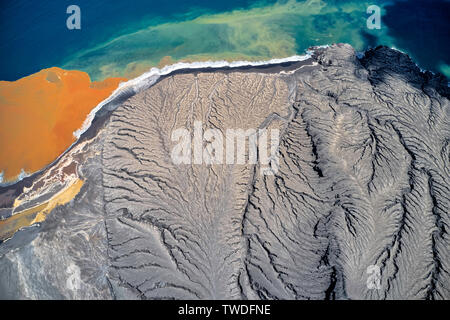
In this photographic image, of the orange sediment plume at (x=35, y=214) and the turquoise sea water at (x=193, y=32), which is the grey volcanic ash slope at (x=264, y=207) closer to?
the orange sediment plume at (x=35, y=214)

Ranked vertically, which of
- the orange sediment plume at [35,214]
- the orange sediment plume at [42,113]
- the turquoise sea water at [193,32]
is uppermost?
the turquoise sea water at [193,32]

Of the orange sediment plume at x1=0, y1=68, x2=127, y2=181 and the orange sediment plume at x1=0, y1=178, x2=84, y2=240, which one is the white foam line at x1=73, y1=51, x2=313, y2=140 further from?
the orange sediment plume at x1=0, y1=178, x2=84, y2=240

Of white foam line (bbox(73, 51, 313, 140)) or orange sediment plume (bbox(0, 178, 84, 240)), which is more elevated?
white foam line (bbox(73, 51, 313, 140))

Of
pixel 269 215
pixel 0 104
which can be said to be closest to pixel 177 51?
pixel 0 104

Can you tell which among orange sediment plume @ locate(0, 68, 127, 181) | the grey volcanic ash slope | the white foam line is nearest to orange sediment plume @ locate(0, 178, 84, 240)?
the grey volcanic ash slope

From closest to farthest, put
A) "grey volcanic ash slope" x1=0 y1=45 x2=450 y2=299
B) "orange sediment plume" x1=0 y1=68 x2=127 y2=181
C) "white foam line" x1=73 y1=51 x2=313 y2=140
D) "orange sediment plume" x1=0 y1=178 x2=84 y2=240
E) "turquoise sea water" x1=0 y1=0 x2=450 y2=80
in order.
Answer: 1. "grey volcanic ash slope" x1=0 y1=45 x2=450 y2=299
2. "orange sediment plume" x1=0 y1=178 x2=84 y2=240
3. "orange sediment plume" x1=0 y1=68 x2=127 y2=181
4. "white foam line" x1=73 y1=51 x2=313 y2=140
5. "turquoise sea water" x1=0 y1=0 x2=450 y2=80

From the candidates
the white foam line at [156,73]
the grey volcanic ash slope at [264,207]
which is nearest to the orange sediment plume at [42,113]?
the white foam line at [156,73]

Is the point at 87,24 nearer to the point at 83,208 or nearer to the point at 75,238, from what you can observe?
the point at 83,208
